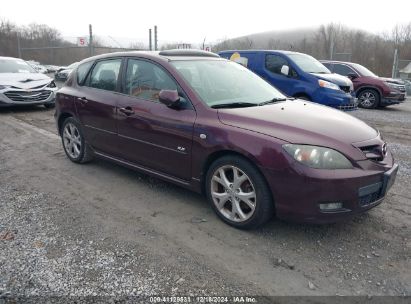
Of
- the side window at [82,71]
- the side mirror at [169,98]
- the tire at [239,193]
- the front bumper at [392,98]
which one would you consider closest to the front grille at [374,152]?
the tire at [239,193]

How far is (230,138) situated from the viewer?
3342 millimetres

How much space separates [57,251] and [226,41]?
67.3 ft

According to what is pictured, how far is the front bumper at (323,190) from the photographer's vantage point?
9.75 feet

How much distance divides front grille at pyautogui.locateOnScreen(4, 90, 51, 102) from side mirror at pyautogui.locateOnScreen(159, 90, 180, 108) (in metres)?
7.55

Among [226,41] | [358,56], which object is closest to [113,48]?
[226,41]

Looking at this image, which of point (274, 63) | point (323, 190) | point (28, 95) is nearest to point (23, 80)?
point (28, 95)

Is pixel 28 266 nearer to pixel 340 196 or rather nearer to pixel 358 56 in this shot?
pixel 340 196

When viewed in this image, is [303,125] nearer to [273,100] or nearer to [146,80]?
[273,100]

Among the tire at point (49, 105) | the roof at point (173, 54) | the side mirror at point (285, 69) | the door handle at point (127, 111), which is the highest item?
the roof at point (173, 54)

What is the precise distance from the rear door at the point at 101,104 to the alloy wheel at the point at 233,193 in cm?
166

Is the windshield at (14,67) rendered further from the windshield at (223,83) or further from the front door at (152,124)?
the windshield at (223,83)

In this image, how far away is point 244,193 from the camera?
3.37 m

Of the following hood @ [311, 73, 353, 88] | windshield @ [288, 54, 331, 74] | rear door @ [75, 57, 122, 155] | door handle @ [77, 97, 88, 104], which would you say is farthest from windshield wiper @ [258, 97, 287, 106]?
windshield @ [288, 54, 331, 74]

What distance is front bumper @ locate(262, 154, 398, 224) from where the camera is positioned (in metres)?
2.97
